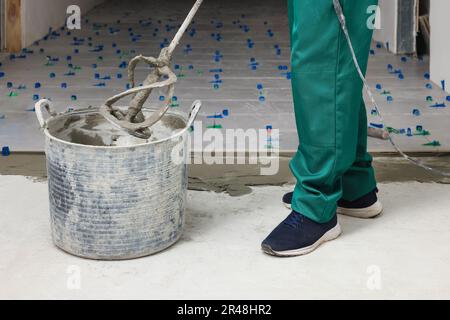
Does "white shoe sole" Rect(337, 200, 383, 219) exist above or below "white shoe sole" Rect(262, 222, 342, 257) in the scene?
above

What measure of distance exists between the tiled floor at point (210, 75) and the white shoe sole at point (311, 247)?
0.78 meters

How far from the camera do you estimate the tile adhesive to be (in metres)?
1.90

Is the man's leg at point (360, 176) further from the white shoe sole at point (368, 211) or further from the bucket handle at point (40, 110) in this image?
the bucket handle at point (40, 110)

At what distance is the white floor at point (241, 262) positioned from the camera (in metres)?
1.79

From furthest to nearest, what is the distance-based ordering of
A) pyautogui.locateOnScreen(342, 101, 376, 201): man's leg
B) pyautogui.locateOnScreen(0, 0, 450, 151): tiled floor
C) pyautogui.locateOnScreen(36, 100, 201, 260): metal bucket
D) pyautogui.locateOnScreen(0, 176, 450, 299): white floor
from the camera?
pyautogui.locateOnScreen(0, 0, 450, 151): tiled floor, pyautogui.locateOnScreen(342, 101, 376, 201): man's leg, pyautogui.locateOnScreen(36, 100, 201, 260): metal bucket, pyautogui.locateOnScreen(0, 176, 450, 299): white floor

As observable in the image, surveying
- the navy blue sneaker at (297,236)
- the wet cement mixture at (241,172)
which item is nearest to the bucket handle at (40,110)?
the wet cement mixture at (241,172)

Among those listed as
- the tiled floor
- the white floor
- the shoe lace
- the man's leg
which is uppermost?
the tiled floor

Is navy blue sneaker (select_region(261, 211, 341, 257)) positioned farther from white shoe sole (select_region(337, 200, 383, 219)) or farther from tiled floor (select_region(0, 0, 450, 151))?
tiled floor (select_region(0, 0, 450, 151))

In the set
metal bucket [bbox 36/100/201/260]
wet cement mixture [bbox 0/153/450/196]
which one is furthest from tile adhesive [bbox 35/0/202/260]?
wet cement mixture [bbox 0/153/450/196]

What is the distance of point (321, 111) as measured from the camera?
6.44 ft

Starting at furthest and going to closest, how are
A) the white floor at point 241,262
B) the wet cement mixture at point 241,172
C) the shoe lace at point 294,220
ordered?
1. the wet cement mixture at point 241,172
2. the shoe lace at point 294,220
3. the white floor at point 241,262

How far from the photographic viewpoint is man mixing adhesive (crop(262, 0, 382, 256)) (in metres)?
1.91

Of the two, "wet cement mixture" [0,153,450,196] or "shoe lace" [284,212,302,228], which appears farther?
"wet cement mixture" [0,153,450,196]

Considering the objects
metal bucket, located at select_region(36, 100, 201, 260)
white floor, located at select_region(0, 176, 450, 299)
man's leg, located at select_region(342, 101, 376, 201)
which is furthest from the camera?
man's leg, located at select_region(342, 101, 376, 201)
